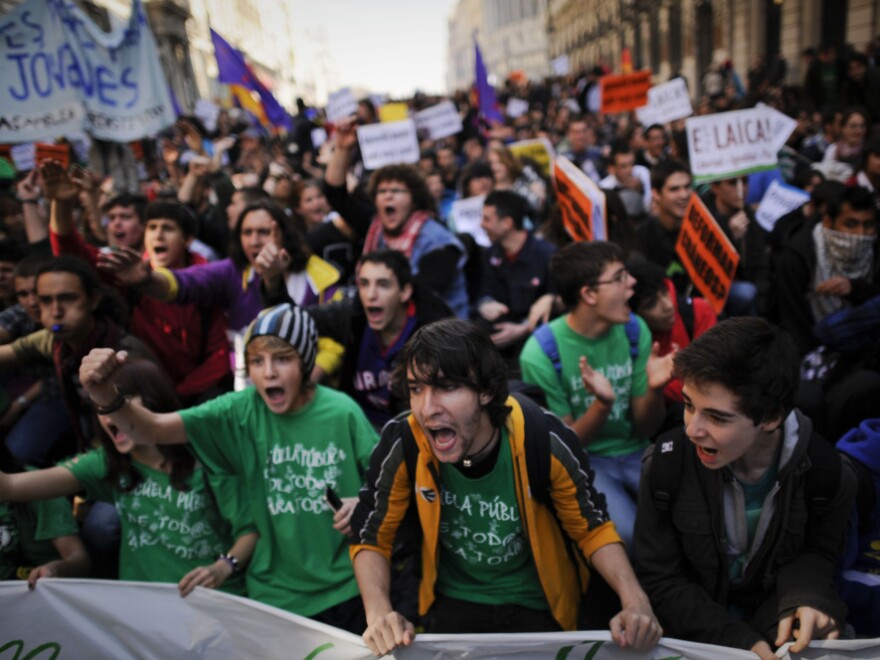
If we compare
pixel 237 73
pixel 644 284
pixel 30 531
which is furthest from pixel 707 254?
pixel 237 73

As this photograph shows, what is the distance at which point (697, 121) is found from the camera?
468 centimetres

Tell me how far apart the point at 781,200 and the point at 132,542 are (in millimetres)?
5201

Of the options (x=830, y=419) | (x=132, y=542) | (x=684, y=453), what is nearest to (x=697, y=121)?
(x=830, y=419)

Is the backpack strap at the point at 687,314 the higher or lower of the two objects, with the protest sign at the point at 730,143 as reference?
lower

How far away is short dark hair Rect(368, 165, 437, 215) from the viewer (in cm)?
451

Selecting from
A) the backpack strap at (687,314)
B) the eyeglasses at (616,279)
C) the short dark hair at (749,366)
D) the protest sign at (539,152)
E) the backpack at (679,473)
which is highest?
the protest sign at (539,152)

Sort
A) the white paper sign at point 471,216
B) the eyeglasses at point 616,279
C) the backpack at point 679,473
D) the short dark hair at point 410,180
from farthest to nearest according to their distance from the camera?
the white paper sign at point 471,216
the short dark hair at point 410,180
the eyeglasses at point 616,279
the backpack at point 679,473

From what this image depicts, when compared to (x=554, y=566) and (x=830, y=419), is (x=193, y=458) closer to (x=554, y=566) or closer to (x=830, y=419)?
(x=554, y=566)

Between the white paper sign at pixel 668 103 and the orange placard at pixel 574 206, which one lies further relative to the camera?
the white paper sign at pixel 668 103

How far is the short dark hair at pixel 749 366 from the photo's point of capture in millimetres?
1924

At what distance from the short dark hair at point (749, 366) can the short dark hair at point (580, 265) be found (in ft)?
3.25

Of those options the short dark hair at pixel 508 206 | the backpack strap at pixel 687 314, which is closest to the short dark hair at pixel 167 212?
the short dark hair at pixel 508 206

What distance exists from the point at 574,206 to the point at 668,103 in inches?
185

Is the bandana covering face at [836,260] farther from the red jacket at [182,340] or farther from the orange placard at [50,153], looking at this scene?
the orange placard at [50,153]
